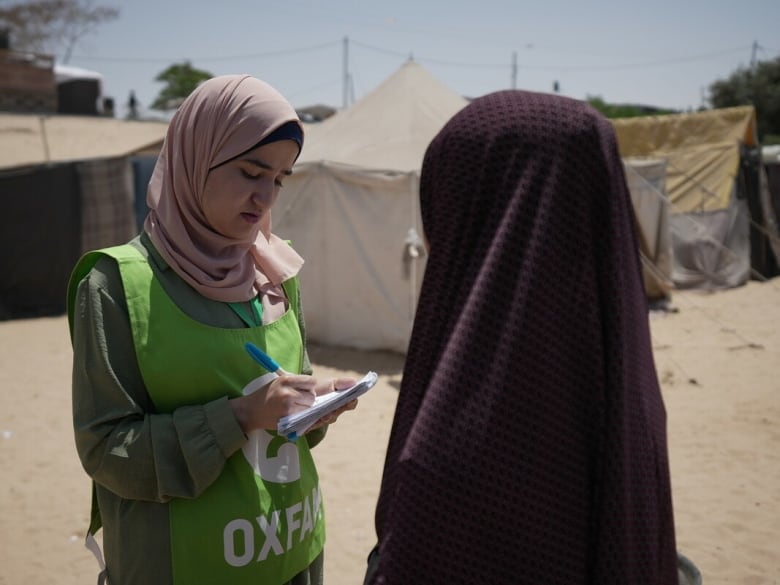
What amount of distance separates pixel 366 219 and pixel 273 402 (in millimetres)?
6291

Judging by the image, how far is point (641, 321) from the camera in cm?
109

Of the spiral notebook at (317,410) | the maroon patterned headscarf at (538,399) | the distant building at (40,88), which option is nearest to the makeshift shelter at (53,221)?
the spiral notebook at (317,410)

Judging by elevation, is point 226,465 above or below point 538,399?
below

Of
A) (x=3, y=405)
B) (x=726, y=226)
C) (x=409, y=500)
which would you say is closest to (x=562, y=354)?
(x=409, y=500)

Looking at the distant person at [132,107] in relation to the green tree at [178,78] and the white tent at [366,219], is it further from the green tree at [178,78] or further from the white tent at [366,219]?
the white tent at [366,219]

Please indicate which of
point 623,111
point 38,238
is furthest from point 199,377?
point 623,111

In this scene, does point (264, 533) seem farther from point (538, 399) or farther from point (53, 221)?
point (53, 221)

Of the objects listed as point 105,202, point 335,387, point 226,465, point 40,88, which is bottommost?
point 105,202

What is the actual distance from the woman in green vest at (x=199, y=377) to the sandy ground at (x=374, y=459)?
86.1 inches

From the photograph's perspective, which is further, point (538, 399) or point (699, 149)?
point (699, 149)

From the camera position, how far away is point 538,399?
1.04 meters

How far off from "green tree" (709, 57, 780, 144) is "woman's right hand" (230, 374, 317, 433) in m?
29.9

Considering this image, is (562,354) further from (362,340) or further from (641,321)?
(362,340)

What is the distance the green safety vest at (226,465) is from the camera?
53.1 inches
